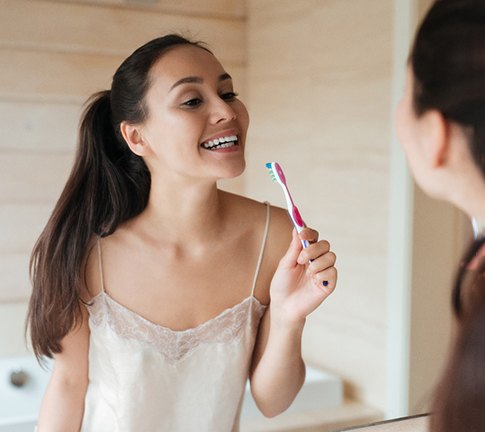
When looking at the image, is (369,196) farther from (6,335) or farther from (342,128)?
(6,335)

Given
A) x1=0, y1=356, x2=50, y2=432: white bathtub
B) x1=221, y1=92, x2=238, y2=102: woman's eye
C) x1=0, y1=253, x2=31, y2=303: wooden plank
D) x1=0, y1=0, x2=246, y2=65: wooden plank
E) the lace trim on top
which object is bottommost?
x1=0, y1=356, x2=50, y2=432: white bathtub

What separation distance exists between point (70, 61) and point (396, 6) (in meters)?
0.96

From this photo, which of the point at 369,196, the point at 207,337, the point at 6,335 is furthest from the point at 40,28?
the point at 207,337

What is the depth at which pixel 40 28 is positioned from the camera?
7.44 feet


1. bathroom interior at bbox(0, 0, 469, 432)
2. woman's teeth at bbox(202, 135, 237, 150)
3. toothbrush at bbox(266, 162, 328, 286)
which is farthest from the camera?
bathroom interior at bbox(0, 0, 469, 432)

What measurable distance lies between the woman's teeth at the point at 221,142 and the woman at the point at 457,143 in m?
0.49

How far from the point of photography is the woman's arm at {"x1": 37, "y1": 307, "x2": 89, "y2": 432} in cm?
123

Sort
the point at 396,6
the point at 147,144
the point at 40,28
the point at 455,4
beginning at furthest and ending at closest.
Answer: the point at 40,28 < the point at 396,6 < the point at 147,144 < the point at 455,4

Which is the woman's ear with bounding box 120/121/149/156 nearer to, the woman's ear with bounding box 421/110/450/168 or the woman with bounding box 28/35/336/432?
the woman with bounding box 28/35/336/432

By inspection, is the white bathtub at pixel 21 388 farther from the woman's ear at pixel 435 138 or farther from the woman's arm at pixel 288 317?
the woman's ear at pixel 435 138

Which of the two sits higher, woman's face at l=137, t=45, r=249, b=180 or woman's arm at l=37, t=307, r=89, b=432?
woman's face at l=137, t=45, r=249, b=180

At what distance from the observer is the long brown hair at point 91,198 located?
Result: 118cm

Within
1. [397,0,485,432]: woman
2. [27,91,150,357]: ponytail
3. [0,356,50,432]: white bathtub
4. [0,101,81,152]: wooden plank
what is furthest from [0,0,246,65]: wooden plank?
[397,0,485,432]: woman

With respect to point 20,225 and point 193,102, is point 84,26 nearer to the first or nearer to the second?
point 20,225
